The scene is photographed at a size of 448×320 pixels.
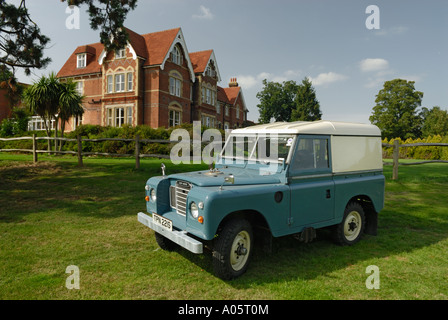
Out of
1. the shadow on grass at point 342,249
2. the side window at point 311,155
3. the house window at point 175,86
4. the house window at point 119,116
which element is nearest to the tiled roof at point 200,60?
the house window at point 175,86

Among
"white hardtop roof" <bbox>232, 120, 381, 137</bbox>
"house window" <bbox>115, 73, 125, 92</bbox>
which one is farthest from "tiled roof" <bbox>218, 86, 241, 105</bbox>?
"white hardtop roof" <bbox>232, 120, 381, 137</bbox>

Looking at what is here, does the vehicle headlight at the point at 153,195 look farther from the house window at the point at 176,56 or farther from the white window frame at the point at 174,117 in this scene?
Result: the house window at the point at 176,56

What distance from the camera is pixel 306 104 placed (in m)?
51.3

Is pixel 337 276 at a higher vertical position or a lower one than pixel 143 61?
lower

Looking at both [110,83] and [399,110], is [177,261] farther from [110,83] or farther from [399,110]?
[399,110]

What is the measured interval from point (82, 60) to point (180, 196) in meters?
34.7

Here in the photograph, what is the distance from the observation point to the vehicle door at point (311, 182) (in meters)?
4.42

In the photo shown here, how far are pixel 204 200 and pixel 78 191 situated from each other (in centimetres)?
746

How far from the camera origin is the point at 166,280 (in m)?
3.87

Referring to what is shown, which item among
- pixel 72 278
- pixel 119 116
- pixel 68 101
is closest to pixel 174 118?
pixel 119 116

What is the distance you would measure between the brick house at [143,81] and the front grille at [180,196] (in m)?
25.3

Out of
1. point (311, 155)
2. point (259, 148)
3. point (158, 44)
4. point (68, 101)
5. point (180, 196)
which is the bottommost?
point (180, 196)

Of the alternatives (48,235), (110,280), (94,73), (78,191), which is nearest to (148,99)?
(94,73)

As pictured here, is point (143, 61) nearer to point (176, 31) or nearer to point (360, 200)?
point (176, 31)
